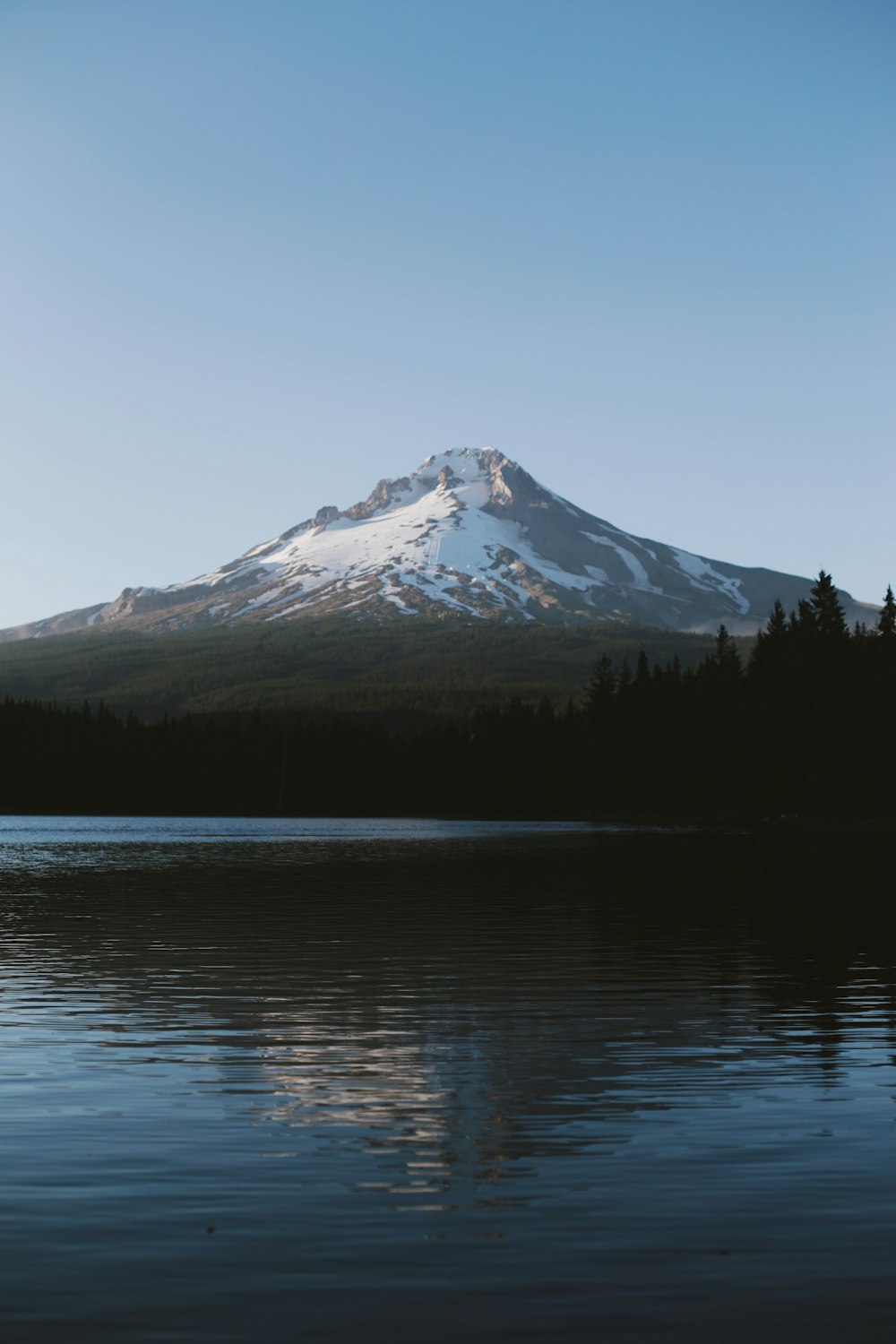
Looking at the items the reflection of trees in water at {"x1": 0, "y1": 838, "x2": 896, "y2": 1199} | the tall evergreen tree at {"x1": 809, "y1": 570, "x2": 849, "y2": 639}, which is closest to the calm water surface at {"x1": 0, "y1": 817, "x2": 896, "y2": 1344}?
the reflection of trees in water at {"x1": 0, "y1": 838, "x2": 896, "y2": 1199}

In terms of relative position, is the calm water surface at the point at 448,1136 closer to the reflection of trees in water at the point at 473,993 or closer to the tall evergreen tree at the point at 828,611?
the reflection of trees in water at the point at 473,993

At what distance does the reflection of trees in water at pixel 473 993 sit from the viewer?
690 inches

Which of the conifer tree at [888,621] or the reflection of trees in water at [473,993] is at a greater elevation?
the conifer tree at [888,621]

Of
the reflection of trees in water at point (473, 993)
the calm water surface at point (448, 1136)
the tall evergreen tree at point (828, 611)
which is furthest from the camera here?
the tall evergreen tree at point (828, 611)

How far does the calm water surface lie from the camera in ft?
35.7

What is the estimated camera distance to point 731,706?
169250 millimetres

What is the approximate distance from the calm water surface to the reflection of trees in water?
117 mm

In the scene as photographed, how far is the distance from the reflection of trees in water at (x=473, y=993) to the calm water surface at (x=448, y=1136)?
0.38 feet

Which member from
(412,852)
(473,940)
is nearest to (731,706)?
(412,852)

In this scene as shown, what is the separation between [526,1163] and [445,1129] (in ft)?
5.73

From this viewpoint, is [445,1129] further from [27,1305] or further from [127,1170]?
[27,1305]

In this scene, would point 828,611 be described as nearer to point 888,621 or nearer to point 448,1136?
point 888,621

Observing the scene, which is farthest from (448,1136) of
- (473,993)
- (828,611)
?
(828,611)

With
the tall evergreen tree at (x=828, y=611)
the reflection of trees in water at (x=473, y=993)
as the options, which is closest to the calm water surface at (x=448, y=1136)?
the reflection of trees in water at (x=473, y=993)
